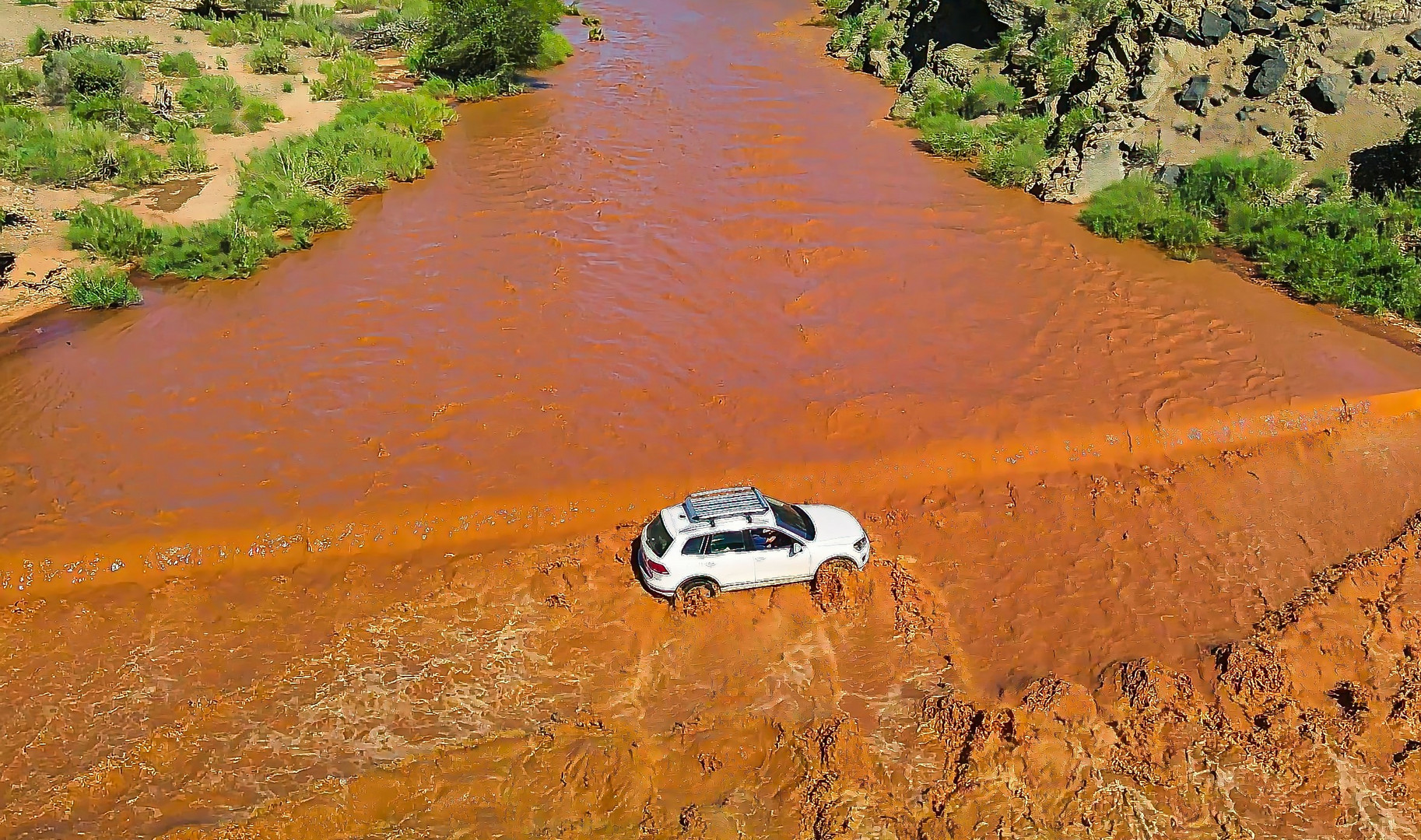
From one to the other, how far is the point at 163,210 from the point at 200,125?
21.0 ft

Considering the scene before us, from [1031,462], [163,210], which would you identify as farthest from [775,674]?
[163,210]

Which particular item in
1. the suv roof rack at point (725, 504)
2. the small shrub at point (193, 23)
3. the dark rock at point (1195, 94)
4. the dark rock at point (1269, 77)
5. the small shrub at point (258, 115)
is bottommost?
the suv roof rack at point (725, 504)

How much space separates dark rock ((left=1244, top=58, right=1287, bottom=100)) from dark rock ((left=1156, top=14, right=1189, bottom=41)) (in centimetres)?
220

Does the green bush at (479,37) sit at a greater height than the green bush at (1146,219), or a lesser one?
greater

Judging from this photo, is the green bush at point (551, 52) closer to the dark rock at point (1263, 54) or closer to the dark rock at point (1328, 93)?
the dark rock at point (1263, 54)

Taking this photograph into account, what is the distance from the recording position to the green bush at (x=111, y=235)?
18594 millimetres

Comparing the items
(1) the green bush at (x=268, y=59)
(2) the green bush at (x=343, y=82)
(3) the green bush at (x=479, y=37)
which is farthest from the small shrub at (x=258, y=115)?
(3) the green bush at (x=479, y=37)

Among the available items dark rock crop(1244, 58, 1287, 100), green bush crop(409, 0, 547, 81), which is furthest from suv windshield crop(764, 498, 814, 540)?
green bush crop(409, 0, 547, 81)

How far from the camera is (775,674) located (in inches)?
413

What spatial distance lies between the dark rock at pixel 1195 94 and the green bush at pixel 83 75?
28.7m

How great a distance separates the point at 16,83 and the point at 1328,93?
115ft

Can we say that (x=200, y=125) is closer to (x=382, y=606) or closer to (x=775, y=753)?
(x=382, y=606)

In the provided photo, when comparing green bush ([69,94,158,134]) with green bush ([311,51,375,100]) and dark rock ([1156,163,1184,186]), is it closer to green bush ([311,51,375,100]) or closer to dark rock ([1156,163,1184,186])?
green bush ([311,51,375,100])

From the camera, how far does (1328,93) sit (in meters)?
22.3
